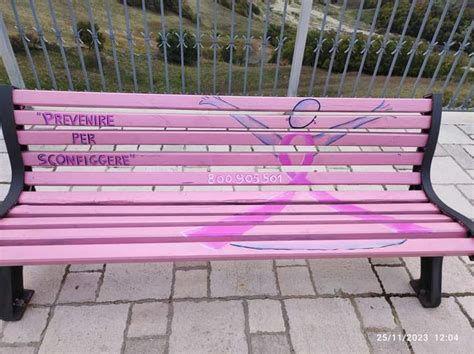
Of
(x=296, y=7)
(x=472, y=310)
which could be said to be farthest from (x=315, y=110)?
(x=296, y=7)

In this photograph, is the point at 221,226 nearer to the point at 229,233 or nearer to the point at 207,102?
the point at 229,233

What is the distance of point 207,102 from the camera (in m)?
2.02

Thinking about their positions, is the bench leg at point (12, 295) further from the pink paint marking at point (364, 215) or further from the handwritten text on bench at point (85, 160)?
the pink paint marking at point (364, 215)

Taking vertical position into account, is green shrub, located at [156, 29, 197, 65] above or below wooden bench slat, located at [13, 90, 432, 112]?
below

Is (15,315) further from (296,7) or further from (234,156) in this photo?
(296,7)

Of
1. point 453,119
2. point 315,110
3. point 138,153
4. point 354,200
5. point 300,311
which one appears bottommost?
point 453,119

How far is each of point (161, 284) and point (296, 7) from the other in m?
3.19

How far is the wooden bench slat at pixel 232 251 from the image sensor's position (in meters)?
1.59

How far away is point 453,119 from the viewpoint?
412 centimetres

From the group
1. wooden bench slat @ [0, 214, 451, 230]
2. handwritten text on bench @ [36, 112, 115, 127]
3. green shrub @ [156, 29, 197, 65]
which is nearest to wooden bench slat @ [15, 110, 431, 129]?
handwritten text on bench @ [36, 112, 115, 127]

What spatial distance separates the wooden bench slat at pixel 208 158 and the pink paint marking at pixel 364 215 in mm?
193

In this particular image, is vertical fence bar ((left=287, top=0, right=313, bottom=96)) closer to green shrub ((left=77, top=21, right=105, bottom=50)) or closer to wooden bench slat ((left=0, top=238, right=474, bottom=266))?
green shrub ((left=77, top=21, right=105, bottom=50))

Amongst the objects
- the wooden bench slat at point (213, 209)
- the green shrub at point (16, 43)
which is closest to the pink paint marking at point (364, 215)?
the wooden bench slat at point (213, 209)

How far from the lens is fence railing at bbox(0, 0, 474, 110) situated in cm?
378
